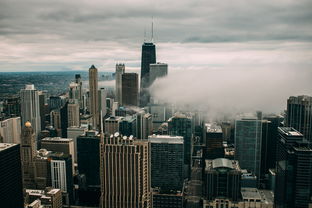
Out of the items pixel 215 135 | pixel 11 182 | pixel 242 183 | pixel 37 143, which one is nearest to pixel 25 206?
pixel 11 182

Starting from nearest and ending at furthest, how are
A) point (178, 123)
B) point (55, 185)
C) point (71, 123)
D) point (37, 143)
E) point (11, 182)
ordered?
point (11, 182) < point (55, 185) < point (37, 143) < point (178, 123) < point (71, 123)

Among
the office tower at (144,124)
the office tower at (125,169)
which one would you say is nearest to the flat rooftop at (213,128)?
the office tower at (144,124)

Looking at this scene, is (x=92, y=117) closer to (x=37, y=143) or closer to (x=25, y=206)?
(x=37, y=143)

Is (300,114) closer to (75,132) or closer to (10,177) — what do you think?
(10,177)

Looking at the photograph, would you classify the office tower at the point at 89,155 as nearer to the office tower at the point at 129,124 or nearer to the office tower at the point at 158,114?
the office tower at the point at 129,124

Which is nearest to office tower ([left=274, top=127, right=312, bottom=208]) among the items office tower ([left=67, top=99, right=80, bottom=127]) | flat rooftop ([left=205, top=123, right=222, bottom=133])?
flat rooftop ([left=205, top=123, right=222, bottom=133])

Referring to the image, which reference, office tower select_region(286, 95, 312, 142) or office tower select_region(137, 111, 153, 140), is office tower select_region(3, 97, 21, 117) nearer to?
office tower select_region(137, 111, 153, 140)
